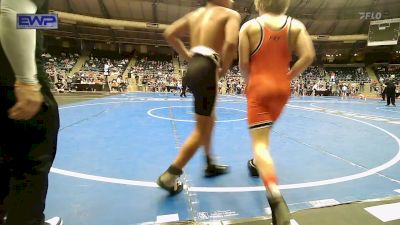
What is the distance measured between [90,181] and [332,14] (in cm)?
3657

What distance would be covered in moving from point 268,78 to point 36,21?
1443 mm

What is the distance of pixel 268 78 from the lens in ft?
6.50

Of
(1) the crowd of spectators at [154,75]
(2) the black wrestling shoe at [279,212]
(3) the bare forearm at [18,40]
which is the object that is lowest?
(2) the black wrestling shoe at [279,212]

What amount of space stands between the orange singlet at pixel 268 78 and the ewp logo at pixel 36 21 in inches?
52.7

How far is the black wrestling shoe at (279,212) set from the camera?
5.46 ft

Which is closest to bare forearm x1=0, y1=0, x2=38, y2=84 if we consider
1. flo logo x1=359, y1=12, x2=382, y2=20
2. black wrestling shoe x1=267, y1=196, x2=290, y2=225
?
black wrestling shoe x1=267, y1=196, x2=290, y2=225

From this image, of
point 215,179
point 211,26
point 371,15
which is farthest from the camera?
point 371,15

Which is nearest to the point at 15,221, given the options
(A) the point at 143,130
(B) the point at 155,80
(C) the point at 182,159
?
(C) the point at 182,159

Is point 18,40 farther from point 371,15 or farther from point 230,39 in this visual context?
point 371,15

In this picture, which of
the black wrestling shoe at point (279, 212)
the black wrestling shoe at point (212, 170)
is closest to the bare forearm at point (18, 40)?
the black wrestling shoe at point (279, 212)

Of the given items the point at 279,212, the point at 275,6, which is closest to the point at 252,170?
the point at 279,212

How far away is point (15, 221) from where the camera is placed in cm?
124

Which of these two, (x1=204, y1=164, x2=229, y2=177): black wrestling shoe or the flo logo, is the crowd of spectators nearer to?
(x1=204, y1=164, x2=229, y2=177): black wrestling shoe

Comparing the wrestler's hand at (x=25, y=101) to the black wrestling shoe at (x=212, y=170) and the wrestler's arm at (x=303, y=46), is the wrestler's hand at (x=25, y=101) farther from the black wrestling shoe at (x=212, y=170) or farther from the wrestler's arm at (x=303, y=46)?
the black wrestling shoe at (x=212, y=170)
